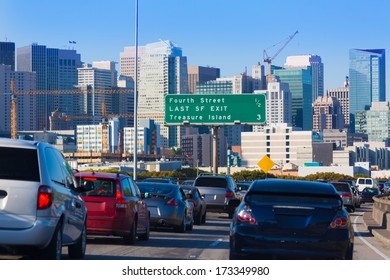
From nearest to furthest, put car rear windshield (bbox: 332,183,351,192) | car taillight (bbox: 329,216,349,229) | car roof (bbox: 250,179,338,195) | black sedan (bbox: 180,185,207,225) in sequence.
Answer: car taillight (bbox: 329,216,349,229), car roof (bbox: 250,179,338,195), black sedan (bbox: 180,185,207,225), car rear windshield (bbox: 332,183,351,192)

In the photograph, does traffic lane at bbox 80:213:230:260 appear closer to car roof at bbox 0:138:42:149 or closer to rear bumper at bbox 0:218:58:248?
rear bumper at bbox 0:218:58:248

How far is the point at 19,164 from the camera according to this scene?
1324 centimetres

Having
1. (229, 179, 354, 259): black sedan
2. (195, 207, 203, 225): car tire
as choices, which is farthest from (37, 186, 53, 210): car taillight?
(195, 207, 203, 225): car tire

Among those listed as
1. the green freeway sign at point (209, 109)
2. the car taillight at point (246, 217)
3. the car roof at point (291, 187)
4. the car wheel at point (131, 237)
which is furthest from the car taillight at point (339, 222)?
the green freeway sign at point (209, 109)

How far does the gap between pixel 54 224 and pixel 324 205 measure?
362 centimetres

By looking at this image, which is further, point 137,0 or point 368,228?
point 137,0

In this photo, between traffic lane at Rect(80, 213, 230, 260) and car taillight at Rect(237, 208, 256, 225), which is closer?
car taillight at Rect(237, 208, 256, 225)

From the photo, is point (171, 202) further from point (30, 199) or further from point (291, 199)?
point (30, 199)

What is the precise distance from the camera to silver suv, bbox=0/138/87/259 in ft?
42.5

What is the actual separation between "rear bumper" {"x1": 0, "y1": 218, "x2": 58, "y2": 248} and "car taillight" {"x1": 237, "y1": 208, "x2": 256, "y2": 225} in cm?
263

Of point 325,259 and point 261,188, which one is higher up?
point 261,188

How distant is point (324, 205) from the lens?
14227 mm
